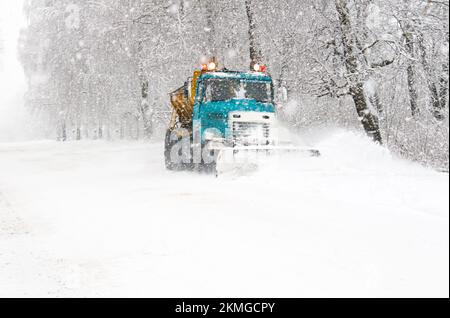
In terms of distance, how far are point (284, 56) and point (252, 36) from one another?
1.24m

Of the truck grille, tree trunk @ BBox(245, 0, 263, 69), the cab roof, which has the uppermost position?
tree trunk @ BBox(245, 0, 263, 69)

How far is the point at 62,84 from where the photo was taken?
2906 cm

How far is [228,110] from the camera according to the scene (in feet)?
42.5

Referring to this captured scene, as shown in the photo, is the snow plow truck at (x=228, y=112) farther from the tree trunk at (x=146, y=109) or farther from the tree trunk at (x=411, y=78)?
the tree trunk at (x=146, y=109)

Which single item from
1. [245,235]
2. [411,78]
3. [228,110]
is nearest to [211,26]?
[228,110]

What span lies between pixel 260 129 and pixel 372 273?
29.4ft

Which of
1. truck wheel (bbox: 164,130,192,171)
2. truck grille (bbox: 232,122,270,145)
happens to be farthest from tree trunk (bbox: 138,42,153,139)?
truck grille (bbox: 232,122,270,145)

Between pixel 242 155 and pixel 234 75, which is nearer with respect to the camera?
pixel 242 155

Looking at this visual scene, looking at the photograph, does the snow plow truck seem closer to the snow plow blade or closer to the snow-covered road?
the snow plow blade

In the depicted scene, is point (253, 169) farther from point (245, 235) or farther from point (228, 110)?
point (245, 235)

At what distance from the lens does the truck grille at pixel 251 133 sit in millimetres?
12875

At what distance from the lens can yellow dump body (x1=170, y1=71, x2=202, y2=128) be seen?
13.6 meters

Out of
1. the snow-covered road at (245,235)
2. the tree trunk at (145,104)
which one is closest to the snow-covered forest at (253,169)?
the snow-covered road at (245,235)

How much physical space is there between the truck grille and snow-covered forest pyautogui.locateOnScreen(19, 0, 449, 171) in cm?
93
